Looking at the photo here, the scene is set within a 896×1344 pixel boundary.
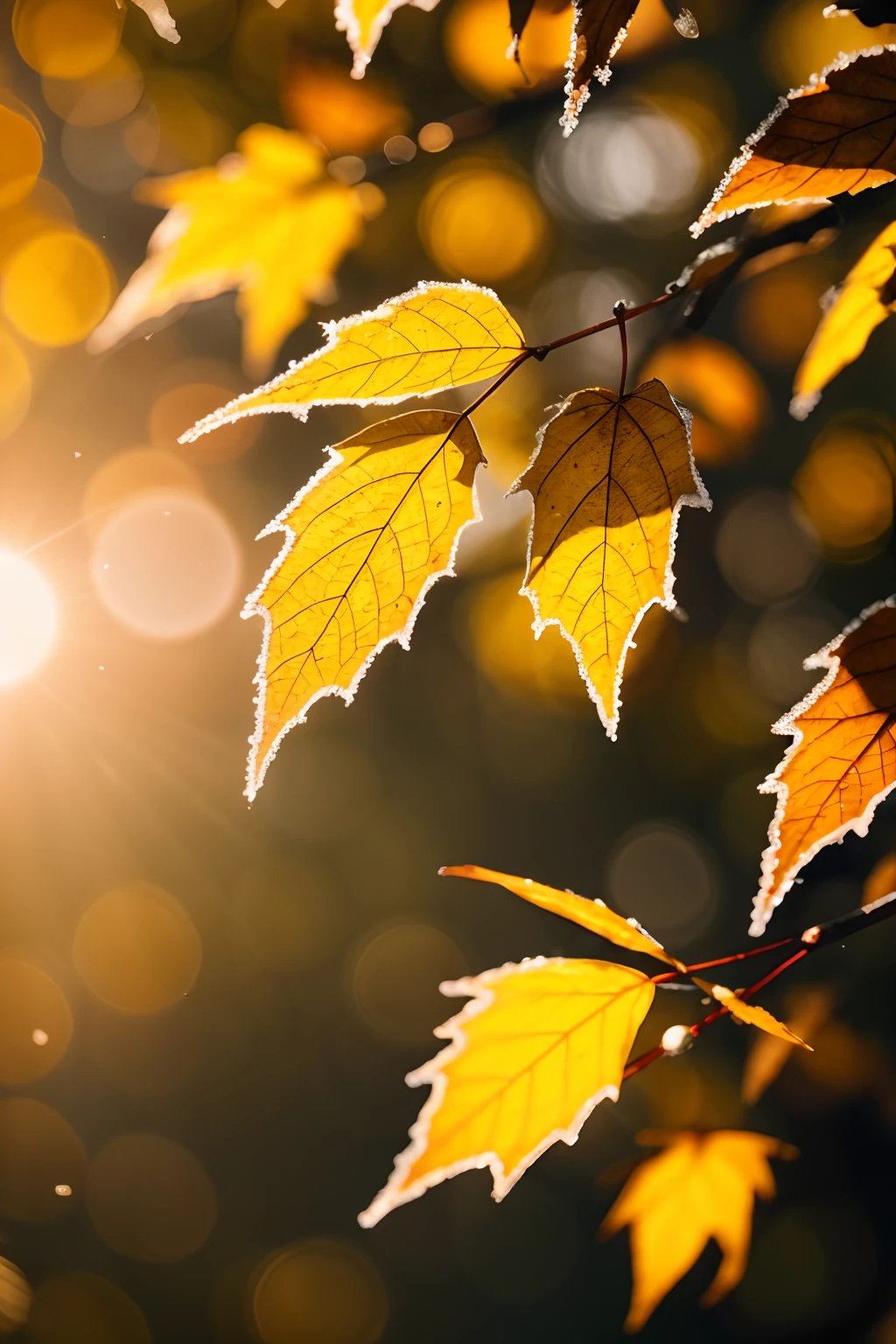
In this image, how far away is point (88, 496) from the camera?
65cm

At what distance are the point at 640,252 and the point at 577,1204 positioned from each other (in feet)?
2.77

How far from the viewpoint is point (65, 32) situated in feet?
1.56

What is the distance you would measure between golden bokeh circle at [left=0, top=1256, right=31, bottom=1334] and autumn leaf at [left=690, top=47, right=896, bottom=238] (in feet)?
3.22

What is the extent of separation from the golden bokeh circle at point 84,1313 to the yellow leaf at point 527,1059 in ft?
2.50

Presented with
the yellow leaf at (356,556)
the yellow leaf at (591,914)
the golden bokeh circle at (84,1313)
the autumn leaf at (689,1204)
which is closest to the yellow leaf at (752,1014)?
the yellow leaf at (591,914)

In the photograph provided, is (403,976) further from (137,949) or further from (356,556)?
(356,556)

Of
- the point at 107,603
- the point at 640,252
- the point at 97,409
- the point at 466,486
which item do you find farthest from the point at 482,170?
the point at 466,486

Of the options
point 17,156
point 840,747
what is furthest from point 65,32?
point 840,747

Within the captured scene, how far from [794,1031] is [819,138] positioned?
0.62 metres

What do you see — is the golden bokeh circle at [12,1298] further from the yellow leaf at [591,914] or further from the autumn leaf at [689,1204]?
the yellow leaf at [591,914]

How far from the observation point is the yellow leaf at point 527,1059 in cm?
19

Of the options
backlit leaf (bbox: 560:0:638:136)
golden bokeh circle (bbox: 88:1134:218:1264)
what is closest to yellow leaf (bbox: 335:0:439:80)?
backlit leaf (bbox: 560:0:638:136)

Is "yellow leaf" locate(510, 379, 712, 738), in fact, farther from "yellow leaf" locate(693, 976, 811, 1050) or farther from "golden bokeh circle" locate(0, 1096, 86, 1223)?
"golden bokeh circle" locate(0, 1096, 86, 1223)

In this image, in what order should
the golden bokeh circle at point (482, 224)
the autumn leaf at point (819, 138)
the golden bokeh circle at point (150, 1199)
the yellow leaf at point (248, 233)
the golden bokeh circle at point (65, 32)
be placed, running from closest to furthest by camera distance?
1. the autumn leaf at point (819, 138)
2. the yellow leaf at point (248, 233)
3. the golden bokeh circle at point (65, 32)
4. the golden bokeh circle at point (482, 224)
5. the golden bokeh circle at point (150, 1199)
